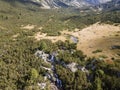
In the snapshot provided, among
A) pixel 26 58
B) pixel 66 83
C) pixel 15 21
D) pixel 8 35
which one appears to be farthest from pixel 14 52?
pixel 15 21

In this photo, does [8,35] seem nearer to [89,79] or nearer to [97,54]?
[97,54]

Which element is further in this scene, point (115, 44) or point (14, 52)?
point (115, 44)

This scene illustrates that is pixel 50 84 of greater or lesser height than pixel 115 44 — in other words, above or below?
below

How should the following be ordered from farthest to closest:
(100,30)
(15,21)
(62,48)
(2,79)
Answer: (15,21), (100,30), (62,48), (2,79)

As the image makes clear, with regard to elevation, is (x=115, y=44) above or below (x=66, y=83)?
above

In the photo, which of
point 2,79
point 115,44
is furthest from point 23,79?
point 115,44

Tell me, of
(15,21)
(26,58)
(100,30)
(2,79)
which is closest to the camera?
(2,79)

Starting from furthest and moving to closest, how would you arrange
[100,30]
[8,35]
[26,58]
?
[100,30]
[8,35]
[26,58]

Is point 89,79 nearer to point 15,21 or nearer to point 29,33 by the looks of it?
point 29,33

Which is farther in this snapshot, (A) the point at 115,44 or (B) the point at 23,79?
(A) the point at 115,44
